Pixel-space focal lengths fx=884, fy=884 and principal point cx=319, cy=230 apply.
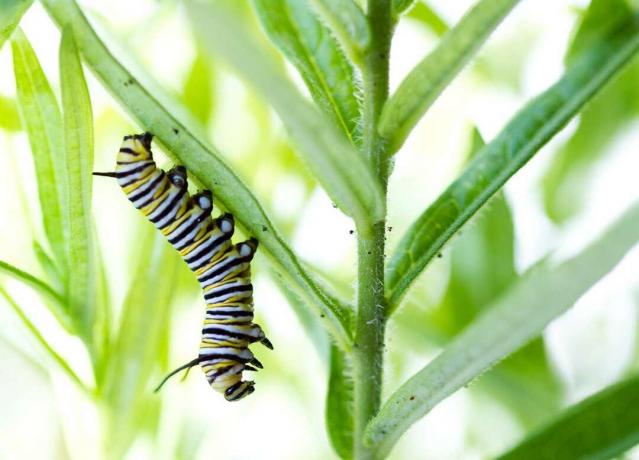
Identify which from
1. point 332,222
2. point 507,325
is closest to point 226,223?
point 507,325

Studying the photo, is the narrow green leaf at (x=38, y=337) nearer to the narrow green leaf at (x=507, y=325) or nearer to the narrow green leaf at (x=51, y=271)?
the narrow green leaf at (x=51, y=271)

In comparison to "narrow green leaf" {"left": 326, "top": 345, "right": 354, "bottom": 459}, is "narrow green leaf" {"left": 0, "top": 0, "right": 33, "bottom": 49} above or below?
above

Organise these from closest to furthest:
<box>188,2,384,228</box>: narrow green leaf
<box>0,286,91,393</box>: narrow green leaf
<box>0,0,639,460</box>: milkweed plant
→ <box>188,2,384,228</box>: narrow green leaf < <box>0,0,639,460</box>: milkweed plant < <box>0,286,91,393</box>: narrow green leaf

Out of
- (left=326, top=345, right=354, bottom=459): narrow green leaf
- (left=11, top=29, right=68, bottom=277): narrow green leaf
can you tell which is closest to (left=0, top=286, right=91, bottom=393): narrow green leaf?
(left=11, top=29, right=68, bottom=277): narrow green leaf

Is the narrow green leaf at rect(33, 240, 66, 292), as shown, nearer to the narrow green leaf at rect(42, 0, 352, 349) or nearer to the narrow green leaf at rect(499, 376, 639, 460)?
the narrow green leaf at rect(42, 0, 352, 349)

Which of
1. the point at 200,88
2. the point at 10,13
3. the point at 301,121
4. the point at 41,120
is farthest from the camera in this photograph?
the point at 200,88

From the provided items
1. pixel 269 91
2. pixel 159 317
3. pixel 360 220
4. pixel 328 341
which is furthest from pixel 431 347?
pixel 269 91

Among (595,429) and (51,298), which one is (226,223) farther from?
(595,429)

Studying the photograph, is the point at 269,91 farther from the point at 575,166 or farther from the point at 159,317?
the point at 575,166

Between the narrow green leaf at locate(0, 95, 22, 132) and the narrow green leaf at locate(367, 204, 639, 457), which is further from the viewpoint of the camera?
the narrow green leaf at locate(0, 95, 22, 132)
